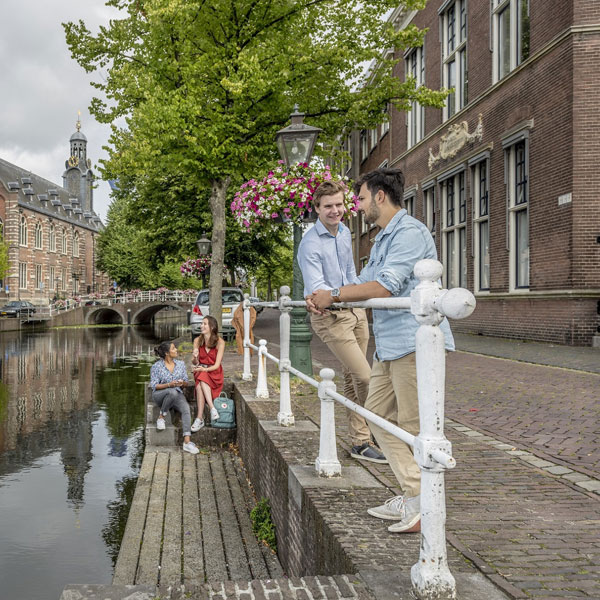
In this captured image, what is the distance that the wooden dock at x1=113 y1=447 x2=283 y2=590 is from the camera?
4.57 m

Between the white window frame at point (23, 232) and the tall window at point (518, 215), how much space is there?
2186 inches

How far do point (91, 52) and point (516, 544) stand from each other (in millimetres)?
16237

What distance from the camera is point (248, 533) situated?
5293 mm

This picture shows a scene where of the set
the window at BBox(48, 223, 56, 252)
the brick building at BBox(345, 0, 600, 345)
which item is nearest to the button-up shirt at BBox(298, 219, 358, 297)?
the brick building at BBox(345, 0, 600, 345)

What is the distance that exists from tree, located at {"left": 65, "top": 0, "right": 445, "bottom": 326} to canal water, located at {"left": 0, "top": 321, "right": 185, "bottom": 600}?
14.5ft

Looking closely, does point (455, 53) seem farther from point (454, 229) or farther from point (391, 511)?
point (391, 511)

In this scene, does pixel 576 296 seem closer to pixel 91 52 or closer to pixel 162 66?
pixel 162 66

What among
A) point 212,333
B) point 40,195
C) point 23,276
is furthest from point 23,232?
point 212,333

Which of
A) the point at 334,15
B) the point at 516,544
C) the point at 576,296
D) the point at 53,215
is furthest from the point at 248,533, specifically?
the point at 53,215

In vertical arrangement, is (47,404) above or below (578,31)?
below

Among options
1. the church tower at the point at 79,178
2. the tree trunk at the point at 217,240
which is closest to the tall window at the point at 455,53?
the tree trunk at the point at 217,240

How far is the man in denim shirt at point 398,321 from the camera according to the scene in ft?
9.28

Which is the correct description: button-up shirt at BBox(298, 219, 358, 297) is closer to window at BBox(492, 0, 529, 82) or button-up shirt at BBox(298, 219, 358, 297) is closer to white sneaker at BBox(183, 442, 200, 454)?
white sneaker at BBox(183, 442, 200, 454)

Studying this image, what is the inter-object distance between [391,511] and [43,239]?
225 ft
